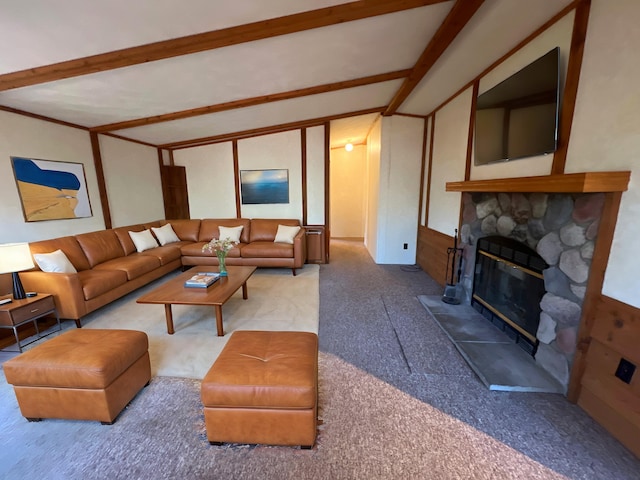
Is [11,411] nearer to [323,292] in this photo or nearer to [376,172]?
[323,292]

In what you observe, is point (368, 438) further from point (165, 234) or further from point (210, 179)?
point (210, 179)

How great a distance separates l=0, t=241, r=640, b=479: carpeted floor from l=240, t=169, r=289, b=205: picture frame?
3.77 metres

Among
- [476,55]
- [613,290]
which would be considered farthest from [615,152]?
[476,55]

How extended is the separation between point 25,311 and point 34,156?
1947 millimetres

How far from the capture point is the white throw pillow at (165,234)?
466 centimetres

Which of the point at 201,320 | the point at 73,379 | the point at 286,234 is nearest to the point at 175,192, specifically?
the point at 286,234

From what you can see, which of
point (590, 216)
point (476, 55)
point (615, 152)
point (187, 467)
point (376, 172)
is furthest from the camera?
point (376, 172)

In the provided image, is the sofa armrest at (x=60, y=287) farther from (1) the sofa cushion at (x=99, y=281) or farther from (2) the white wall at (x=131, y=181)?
(2) the white wall at (x=131, y=181)

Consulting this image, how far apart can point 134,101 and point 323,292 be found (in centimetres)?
323

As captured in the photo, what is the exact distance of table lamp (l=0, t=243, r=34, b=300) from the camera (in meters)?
2.29

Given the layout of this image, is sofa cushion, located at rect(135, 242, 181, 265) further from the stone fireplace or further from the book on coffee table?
the stone fireplace

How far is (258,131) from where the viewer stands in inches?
198

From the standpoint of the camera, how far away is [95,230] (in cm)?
397

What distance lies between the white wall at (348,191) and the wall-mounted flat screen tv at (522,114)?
4.75 metres
